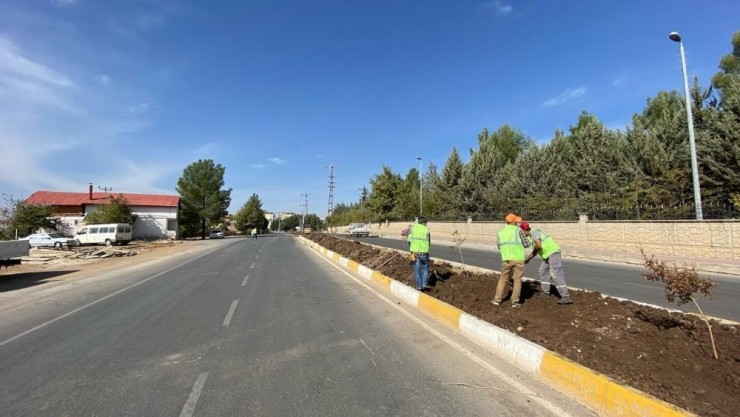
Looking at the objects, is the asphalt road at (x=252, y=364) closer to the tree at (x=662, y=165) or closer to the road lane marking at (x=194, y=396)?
the road lane marking at (x=194, y=396)

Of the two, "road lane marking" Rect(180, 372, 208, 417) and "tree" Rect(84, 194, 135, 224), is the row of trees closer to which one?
"road lane marking" Rect(180, 372, 208, 417)

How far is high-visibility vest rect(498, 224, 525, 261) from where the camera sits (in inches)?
285

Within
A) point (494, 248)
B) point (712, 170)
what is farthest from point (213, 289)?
point (712, 170)

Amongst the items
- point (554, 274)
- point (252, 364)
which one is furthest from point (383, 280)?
point (252, 364)

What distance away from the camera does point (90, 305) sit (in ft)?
32.3

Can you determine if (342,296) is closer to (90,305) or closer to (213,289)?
(213,289)

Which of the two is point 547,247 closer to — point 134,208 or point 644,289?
point 644,289

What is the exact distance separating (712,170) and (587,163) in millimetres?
12921

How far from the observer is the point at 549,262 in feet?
24.8

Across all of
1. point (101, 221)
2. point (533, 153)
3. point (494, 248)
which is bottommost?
point (494, 248)

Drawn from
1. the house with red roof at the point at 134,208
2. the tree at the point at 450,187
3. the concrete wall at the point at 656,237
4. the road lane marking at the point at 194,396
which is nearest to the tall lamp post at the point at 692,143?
the concrete wall at the point at 656,237

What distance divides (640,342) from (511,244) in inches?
103

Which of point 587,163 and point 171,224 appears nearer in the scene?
point 587,163

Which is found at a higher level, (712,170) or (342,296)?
(712,170)
